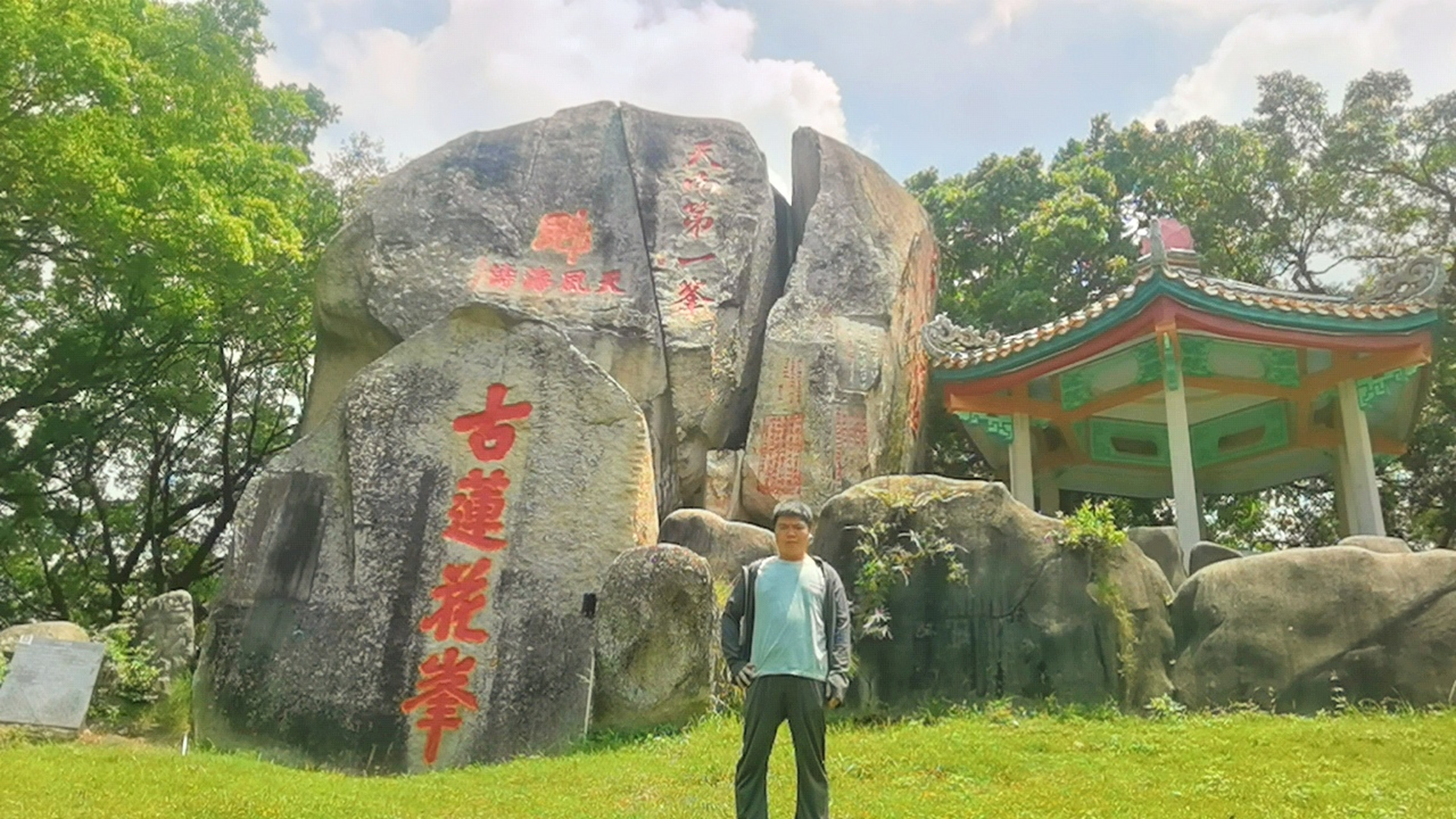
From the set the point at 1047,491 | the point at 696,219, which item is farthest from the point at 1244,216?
the point at 696,219

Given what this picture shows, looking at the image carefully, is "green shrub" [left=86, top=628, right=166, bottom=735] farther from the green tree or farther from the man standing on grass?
the man standing on grass

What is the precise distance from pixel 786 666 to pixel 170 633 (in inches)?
283

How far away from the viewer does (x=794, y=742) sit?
3.71 meters

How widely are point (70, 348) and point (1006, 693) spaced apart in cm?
1378

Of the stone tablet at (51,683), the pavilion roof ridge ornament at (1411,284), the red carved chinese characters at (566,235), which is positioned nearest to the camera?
the stone tablet at (51,683)

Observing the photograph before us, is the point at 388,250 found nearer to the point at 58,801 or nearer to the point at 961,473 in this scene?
the point at 58,801

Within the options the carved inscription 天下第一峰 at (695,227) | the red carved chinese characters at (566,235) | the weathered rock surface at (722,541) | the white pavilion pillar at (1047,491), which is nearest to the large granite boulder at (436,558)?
the weathered rock surface at (722,541)

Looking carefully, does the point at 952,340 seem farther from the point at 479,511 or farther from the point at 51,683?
the point at 51,683

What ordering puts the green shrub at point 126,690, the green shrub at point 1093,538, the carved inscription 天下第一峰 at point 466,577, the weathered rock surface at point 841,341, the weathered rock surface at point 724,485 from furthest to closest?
1. the weathered rock surface at point 724,485
2. the weathered rock surface at point 841,341
3. the green shrub at point 126,690
4. the green shrub at point 1093,538
5. the carved inscription 天下第一峰 at point 466,577

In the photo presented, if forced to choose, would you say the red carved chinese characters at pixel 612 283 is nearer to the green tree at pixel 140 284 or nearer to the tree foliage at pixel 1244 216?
the green tree at pixel 140 284

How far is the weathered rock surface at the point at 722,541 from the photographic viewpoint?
29.9 feet

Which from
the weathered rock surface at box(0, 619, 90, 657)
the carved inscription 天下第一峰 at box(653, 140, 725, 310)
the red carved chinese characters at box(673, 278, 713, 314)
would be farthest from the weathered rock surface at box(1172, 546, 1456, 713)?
the weathered rock surface at box(0, 619, 90, 657)

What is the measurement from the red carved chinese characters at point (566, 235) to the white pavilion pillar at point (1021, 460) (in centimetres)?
540

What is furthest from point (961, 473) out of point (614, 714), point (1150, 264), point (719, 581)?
point (614, 714)
